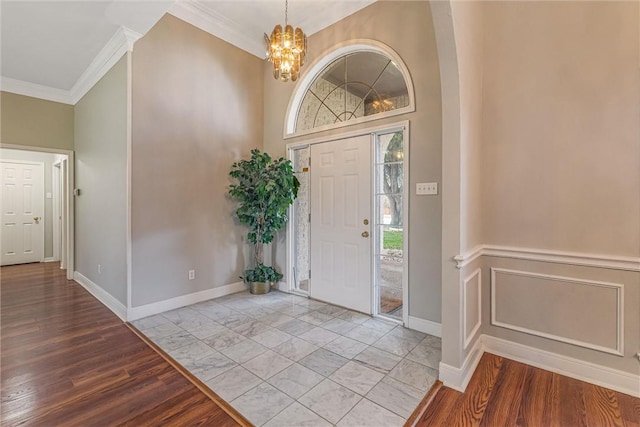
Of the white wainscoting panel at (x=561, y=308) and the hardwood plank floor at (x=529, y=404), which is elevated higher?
the white wainscoting panel at (x=561, y=308)

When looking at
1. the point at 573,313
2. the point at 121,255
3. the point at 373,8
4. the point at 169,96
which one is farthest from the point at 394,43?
the point at 121,255

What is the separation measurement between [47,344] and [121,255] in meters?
0.95

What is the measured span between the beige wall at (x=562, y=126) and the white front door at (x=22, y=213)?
27.0ft

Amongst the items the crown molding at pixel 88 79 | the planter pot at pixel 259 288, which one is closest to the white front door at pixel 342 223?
the planter pot at pixel 259 288

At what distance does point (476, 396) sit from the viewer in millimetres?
1828

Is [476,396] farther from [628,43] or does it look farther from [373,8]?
[373,8]

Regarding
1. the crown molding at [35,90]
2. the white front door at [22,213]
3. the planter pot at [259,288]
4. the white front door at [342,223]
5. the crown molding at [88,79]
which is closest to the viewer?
the crown molding at [88,79]

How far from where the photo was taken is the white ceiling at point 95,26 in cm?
267

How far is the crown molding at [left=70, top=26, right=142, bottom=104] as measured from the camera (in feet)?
9.44

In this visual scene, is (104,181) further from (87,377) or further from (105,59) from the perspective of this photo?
(87,377)

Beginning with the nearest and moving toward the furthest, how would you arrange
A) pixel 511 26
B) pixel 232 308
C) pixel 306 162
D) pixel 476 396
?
pixel 476 396
pixel 511 26
pixel 232 308
pixel 306 162

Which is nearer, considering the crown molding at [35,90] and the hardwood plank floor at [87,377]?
the hardwood plank floor at [87,377]

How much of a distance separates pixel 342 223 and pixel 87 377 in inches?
101

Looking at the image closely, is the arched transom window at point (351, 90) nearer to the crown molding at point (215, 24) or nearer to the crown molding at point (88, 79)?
the crown molding at point (215, 24)
